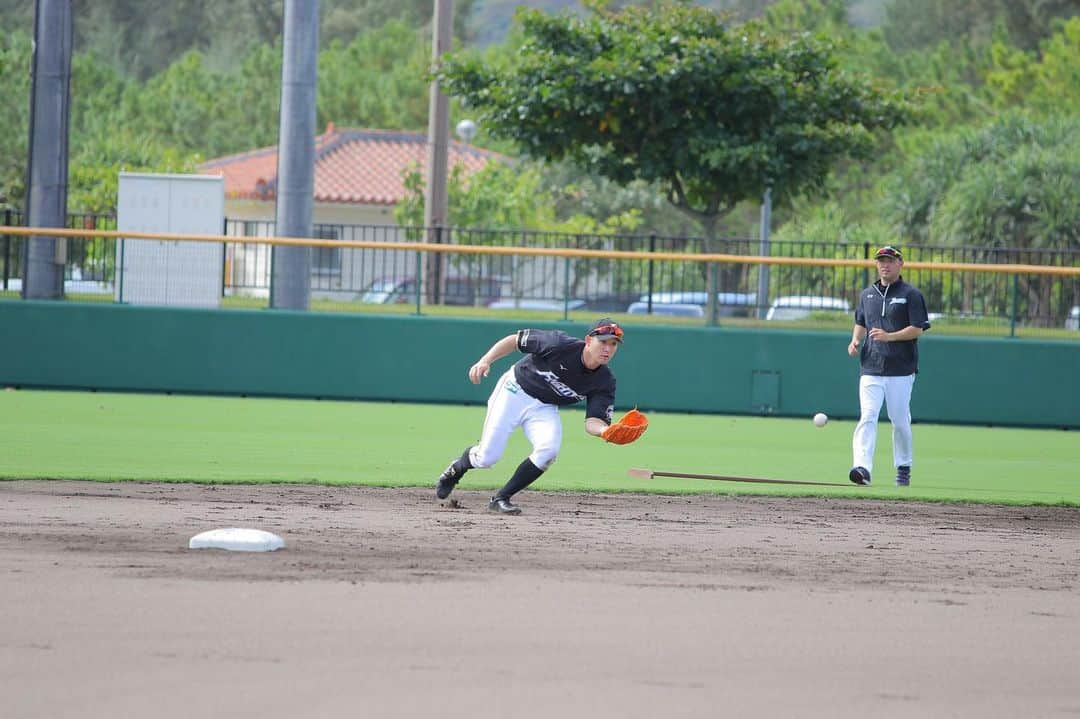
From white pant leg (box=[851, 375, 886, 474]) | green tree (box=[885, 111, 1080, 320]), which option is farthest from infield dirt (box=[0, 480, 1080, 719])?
green tree (box=[885, 111, 1080, 320])

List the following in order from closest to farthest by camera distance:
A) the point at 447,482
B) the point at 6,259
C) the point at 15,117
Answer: the point at 447,482 < the point at 6,259 < the point at 15,117

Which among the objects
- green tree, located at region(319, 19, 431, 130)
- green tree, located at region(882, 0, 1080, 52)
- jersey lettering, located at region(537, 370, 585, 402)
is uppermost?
green tree, located at region(882, 0, 1080, 52)

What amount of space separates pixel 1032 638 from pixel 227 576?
3.68 meters

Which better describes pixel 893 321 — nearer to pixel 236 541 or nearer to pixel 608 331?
pixel 608 331

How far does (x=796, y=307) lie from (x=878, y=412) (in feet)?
21.9

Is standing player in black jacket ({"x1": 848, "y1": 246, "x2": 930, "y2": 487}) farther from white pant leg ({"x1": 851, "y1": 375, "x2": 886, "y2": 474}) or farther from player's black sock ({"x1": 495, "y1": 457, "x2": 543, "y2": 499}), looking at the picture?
player's black sock ({"x1": 495, "y1": 457, "x2": 543, "y2": 499})

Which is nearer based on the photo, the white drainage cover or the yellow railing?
the white drainage cover

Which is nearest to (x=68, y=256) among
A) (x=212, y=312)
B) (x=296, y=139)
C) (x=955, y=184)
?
(x=212, y=312)

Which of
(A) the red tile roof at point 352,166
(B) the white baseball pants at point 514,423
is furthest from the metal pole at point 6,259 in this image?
(A) the red tile roof at point 352,166

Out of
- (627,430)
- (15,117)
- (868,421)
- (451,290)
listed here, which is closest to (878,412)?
(868,421)

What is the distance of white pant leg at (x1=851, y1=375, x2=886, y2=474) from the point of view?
11.6 m

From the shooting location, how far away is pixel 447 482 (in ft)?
32.6

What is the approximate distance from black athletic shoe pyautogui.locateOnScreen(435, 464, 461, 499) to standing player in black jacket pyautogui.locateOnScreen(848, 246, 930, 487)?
3517 mm

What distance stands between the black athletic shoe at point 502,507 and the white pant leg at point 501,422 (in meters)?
0.25
